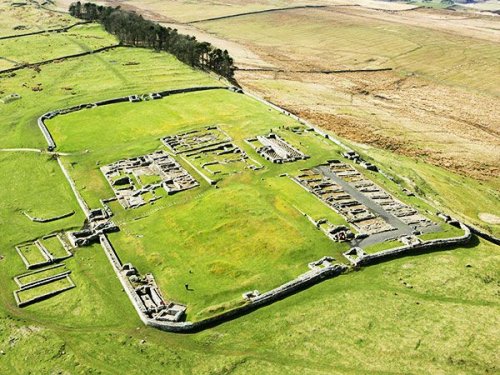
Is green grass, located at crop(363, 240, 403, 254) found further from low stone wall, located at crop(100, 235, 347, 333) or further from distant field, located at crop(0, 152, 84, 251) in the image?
distant field, located at crop(0, 152, 84, 251)

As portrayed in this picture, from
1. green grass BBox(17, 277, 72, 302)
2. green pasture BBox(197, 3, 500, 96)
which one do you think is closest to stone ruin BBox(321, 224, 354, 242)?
green grass BBox(17, 277, 72, 302)

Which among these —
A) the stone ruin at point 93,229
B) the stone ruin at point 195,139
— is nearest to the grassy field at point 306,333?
the stone ruin at point 93,229

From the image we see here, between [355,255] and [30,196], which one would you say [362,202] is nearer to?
[355,255]

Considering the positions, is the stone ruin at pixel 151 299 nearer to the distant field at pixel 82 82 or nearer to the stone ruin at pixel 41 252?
the stone ruin at pixel 41 252

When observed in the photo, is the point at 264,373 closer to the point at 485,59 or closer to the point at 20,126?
the point at 20,126

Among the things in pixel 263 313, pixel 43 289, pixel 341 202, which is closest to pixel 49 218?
pixel 43 289

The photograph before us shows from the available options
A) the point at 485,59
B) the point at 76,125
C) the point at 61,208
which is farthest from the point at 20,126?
the point at 485,59
